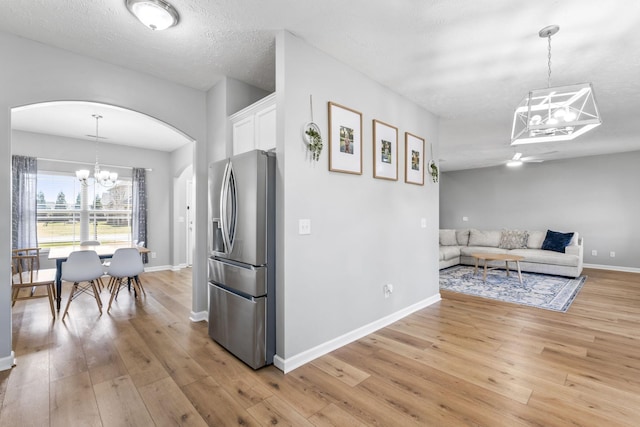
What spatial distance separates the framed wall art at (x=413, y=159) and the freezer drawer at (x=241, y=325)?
7.66 ft

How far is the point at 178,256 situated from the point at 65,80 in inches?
184

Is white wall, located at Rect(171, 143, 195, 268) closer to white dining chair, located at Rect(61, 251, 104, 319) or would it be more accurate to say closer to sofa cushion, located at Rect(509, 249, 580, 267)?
white dining chair, located at Rect(61, 251, 104, 319)

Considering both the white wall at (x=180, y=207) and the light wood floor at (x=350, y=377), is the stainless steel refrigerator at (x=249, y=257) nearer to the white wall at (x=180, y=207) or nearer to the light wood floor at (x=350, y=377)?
the light wood floor at (x=350, y=377)

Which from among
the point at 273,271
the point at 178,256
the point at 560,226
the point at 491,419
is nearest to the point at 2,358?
the point at 273,271

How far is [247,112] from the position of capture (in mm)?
2955

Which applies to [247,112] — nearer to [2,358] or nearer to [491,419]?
[2,358]

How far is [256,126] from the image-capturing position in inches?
113

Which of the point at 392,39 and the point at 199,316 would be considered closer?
the point at 392,39

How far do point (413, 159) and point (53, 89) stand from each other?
12.1 feet

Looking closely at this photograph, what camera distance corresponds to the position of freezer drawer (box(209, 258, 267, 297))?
7.66ft

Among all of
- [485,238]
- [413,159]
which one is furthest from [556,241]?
[413,159]

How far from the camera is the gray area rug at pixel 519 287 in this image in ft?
13.7

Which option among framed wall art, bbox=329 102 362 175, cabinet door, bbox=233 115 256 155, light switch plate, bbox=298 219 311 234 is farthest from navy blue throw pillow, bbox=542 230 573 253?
cabinet door, bbox=233 115 256 155

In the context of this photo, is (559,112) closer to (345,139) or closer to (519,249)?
(345,139)
